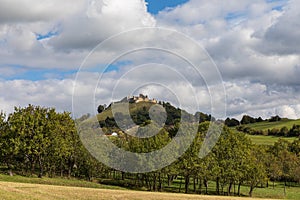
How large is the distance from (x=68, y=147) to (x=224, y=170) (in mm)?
38285

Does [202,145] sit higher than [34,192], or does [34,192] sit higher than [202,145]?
[202,145]

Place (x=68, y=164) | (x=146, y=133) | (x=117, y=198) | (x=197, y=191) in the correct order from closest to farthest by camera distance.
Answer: (x=117, y=198) < (x=197, y=191) < (x=146, y=133) < (x=68, y=164)

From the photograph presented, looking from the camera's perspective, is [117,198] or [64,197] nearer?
[64,197]

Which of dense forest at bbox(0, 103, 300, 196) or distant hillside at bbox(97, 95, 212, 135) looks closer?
distant hillside at bbox(97, 95, 212, 135)

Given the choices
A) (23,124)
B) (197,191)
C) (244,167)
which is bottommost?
(197,191)

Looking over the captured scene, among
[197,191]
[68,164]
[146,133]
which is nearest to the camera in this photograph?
[197,191]

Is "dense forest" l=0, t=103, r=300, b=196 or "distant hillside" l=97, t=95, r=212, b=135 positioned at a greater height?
"distant hillside" l=97, t=95, r=212, b=135

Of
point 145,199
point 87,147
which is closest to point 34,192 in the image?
point 145,199

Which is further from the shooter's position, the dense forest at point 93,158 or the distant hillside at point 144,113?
the dense forest at point 93,158

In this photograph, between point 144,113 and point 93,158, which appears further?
point 144,113

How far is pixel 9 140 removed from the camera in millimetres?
88188

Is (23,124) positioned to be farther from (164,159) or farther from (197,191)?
(197,191)

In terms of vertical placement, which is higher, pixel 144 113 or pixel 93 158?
pixel 144 113

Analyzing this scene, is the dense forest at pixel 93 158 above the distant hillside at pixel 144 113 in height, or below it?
below
